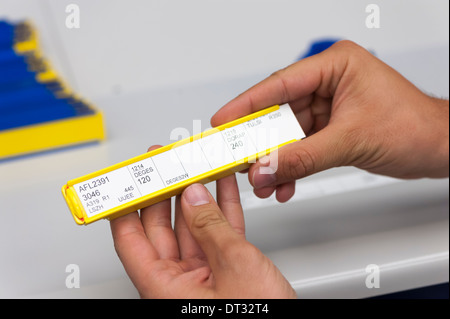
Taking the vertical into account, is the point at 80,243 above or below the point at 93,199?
below

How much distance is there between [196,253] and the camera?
57 cm

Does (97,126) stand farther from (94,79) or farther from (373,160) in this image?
(373,160)

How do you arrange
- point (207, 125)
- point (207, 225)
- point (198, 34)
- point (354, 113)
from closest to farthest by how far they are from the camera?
point (207, 225) < point (354, 113) < point (207, 125) < point (198, 34)

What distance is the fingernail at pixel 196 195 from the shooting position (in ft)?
1.69

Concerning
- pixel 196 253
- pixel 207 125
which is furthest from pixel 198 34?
pixel 196 253

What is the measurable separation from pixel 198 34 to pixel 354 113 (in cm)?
64

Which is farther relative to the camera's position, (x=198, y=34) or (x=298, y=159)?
(x=198, y=34)

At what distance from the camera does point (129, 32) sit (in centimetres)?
115

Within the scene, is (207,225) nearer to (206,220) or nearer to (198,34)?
(206,220)

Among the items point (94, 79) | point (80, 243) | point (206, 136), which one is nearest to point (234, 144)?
point (206, 136)

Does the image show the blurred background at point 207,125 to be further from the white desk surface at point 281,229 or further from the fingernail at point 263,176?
the fingernail at point 263,176

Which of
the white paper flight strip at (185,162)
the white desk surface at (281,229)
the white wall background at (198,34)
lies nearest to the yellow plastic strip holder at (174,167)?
the white paper flight strip at (185,162)

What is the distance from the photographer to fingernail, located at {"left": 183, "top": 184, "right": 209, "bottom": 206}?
20.3 inches

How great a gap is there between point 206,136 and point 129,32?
678 millimetres
